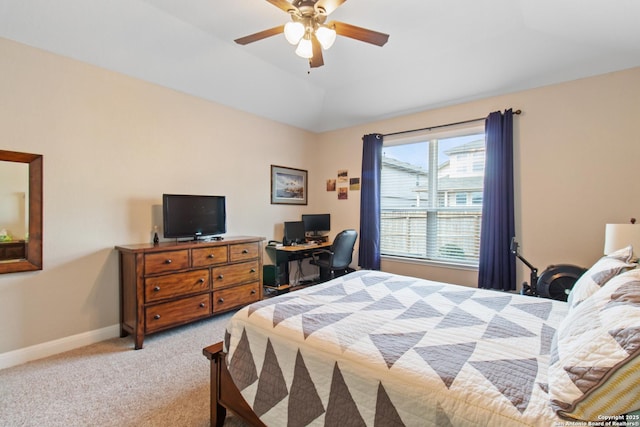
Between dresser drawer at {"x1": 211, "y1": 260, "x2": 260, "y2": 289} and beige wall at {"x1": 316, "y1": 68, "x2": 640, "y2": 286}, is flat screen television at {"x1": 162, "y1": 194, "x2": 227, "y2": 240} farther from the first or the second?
beige wall at {"x1": 316, "y1": 68, "x2": 640, "y2": 286}

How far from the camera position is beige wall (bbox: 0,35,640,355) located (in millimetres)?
2396

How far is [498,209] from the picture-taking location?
3260 millimetres

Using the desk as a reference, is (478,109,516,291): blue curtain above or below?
above

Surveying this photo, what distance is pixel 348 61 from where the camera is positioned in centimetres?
332

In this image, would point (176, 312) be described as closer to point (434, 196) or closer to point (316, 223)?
point (316, 223)

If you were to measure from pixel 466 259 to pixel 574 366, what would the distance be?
2.99 m

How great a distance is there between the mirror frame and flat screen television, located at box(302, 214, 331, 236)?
2.99 metres

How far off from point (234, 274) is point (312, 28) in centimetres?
246

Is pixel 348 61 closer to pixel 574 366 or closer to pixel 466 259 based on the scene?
pixel 466 259

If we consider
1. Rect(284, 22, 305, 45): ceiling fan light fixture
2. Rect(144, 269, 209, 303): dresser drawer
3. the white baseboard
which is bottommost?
the white baseboard

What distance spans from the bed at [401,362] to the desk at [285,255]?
7.04 feet

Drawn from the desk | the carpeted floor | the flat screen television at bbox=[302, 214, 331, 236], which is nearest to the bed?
the carpeted floor

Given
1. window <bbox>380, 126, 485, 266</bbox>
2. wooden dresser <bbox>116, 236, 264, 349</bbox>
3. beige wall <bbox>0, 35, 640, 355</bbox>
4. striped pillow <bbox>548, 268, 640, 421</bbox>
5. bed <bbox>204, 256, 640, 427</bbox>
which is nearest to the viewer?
striped pillow <bbox>548, 268, 640, 421</bbox>

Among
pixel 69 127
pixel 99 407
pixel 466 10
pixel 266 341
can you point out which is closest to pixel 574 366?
pixel 266 341
